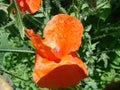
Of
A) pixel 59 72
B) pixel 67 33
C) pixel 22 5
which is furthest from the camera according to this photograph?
pixel 22 5

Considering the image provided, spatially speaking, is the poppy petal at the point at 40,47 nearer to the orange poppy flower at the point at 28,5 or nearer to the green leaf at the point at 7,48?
the green leaf at the point at 7,48

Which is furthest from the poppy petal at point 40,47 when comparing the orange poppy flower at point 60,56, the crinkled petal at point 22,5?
the crinkled petal at point 22,5

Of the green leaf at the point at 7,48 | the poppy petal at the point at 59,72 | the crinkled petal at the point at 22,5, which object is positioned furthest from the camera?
the crinkled petal at the point at 22,5

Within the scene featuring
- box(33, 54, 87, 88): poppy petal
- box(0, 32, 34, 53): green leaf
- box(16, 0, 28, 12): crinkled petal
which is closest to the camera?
box(33, 54, 87, 88): poppy petal

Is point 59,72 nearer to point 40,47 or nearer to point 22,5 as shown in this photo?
Result: point 40,47

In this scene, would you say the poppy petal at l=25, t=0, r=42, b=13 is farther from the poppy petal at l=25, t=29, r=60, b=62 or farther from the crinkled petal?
the poppy petal at l=25, t=29, r=60, b=62

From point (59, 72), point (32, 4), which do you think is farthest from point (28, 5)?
point (59, 72)

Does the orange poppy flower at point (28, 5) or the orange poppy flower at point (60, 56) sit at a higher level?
the orange poppy flower at point (28, 5)

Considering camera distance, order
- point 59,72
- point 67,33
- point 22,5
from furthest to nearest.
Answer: point 22,5 < point 67,33 < point 59,72

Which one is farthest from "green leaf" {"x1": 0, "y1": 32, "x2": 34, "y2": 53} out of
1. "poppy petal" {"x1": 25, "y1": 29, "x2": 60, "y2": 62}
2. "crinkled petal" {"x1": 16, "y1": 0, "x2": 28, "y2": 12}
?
"crinkled petal" {"x1": 16, "y1": 0, "x2": 28, "y2": 12}
